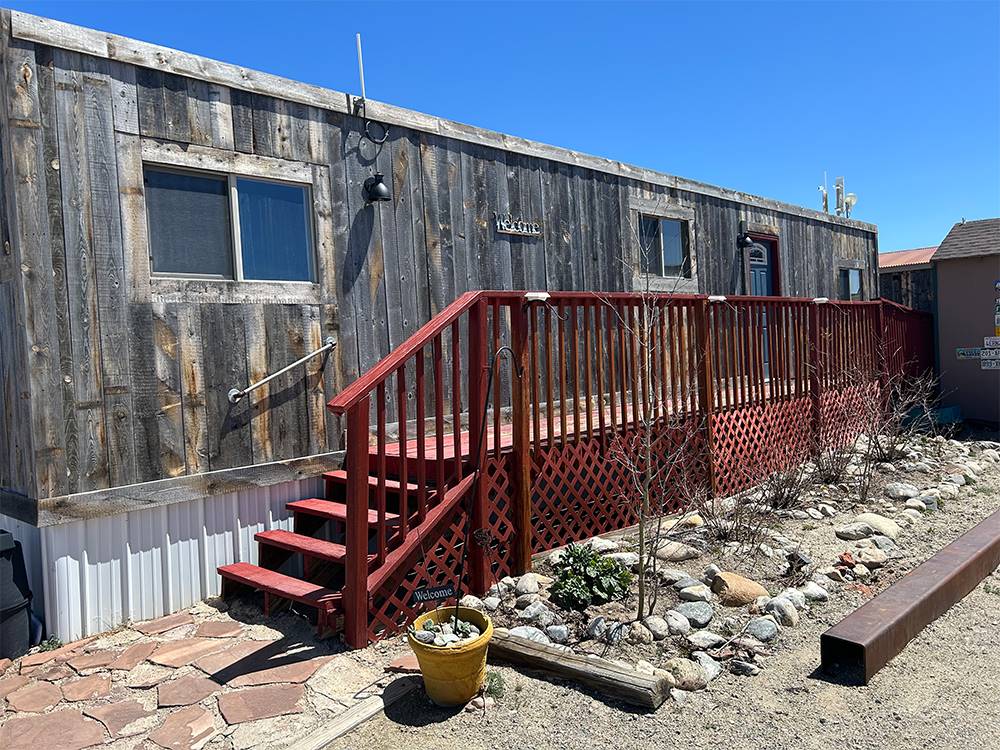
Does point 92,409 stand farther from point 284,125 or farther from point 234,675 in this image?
point 284,125

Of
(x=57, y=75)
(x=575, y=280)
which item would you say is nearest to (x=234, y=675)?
(x=57, y=75)

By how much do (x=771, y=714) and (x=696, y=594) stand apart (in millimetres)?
1053

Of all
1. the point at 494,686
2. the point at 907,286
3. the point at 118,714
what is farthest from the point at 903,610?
the point at 907,286

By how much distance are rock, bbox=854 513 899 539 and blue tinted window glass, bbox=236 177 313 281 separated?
4.29 m

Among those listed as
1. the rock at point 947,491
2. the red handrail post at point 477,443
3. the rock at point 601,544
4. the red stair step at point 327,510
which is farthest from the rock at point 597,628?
the rock at point 947,491

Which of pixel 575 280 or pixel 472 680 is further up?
pixel 575 280

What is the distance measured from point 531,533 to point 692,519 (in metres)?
1.48

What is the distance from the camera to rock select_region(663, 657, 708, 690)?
3.33 m

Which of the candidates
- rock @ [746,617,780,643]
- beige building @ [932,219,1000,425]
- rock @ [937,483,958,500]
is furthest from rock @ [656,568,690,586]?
beige building @ [932,219,1000,425]

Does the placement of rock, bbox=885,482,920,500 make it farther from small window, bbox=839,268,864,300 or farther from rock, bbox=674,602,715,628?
small window, bbox=839,268,864,300

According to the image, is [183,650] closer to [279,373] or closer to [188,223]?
[279,373]

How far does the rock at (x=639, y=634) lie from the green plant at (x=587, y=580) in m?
0.35

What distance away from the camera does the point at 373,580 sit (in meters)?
3.79

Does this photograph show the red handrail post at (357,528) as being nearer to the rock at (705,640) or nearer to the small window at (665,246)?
the rock at (705,640)
